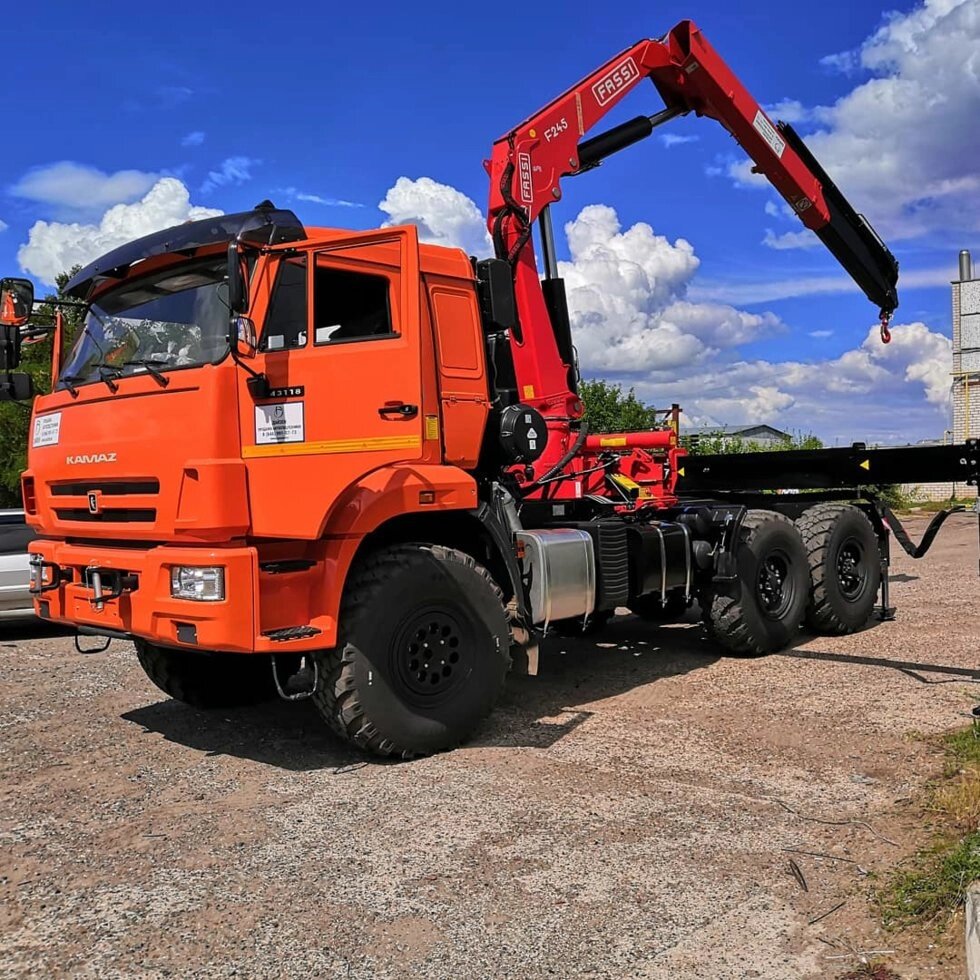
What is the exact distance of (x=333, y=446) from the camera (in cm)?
531

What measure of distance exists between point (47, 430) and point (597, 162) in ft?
17.2

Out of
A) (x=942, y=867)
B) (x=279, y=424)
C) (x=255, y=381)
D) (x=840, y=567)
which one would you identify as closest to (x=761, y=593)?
(x=840, y=567)

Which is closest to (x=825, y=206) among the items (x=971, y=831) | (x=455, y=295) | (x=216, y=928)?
(x=455, y=295)

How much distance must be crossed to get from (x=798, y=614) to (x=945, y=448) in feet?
7.08

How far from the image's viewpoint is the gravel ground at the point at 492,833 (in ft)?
11.4

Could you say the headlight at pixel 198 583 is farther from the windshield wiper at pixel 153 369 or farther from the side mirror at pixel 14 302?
the side mirror at pixel 14 302

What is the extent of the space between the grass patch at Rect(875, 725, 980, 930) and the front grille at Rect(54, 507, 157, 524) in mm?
3898

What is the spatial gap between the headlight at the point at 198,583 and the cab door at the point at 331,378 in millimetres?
321

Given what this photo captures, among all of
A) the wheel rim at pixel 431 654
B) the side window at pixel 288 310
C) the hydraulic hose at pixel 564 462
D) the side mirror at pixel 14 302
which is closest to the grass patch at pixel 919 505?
the hydraulic hose at pixel 564 462

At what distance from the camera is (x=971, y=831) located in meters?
4.09

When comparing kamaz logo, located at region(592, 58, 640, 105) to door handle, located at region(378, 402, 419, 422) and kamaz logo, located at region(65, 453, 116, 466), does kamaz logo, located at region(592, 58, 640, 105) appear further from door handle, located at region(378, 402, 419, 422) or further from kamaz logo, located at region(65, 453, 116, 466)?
kamaz logo, located at region(65, 453, 116, 466)

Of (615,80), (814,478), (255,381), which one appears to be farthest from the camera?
(814,478)

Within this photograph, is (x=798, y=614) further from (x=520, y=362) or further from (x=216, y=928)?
(x=216, y=928)

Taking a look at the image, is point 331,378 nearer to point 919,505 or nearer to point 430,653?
point 430,653
